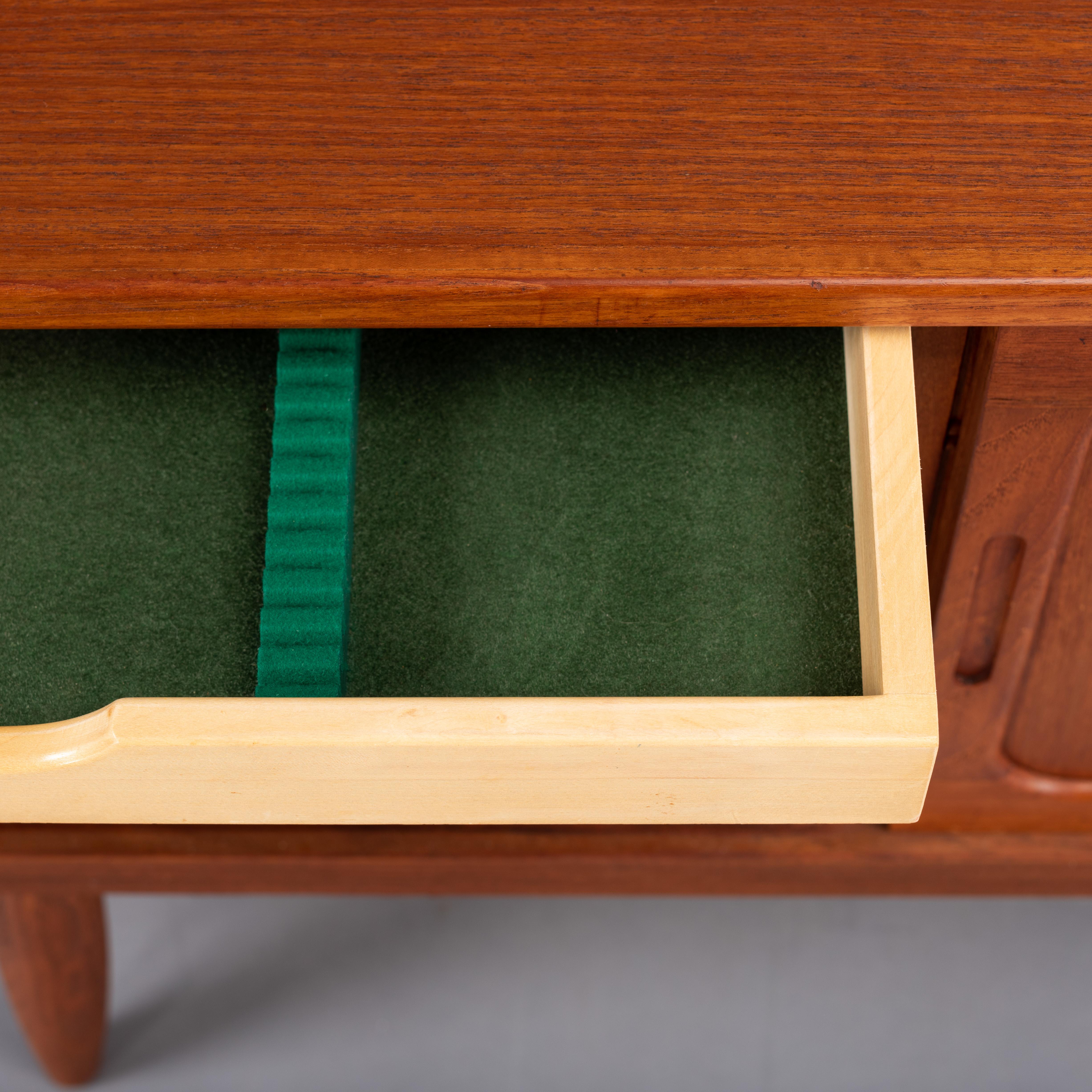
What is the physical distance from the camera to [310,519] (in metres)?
0.41

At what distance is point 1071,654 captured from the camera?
525 mm

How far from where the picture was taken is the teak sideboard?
37 centimetres

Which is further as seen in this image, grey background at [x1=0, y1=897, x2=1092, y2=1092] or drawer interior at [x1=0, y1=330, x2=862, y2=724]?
grey background at [x1=0, y1=897, x2=1092, y2=1092]

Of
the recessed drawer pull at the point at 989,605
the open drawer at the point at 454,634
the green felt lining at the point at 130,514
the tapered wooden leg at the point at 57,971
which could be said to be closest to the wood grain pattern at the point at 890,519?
the open drawer at the point at 454,634

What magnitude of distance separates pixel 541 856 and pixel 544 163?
0.38 meters

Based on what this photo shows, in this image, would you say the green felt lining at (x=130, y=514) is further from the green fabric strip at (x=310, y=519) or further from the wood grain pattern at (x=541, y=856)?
the wood grain pattern at (x=541, y=856)

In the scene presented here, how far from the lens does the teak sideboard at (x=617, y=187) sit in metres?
0.37

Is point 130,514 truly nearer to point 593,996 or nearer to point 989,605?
point 989,605

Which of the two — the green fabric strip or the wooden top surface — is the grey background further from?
the wooden top surface

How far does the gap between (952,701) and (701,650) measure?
194 millimetres

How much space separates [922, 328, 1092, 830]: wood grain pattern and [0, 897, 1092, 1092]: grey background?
0.29 metres

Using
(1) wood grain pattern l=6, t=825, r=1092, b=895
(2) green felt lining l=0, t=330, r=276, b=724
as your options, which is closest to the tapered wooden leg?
(1) wood grain pattern l=6, t=825, r=1092, b=895

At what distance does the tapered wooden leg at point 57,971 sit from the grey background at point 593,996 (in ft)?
0.26

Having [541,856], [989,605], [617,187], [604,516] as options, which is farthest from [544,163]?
[541,856]
